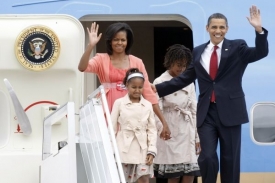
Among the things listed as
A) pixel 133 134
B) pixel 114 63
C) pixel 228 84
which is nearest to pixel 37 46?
pixel 114 63

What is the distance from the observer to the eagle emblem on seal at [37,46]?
645 cm

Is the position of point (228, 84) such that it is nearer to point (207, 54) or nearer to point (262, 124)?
point (207, 54)

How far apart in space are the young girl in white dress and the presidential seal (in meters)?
0.79

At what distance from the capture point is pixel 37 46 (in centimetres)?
645

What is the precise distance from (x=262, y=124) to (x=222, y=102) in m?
Result: 1.71

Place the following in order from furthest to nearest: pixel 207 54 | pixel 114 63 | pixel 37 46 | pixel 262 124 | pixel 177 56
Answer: pixel 262 124, pixel 177 56, pixel 37 46, pixel 114 63, pixel 207 54

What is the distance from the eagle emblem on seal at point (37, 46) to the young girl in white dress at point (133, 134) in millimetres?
842

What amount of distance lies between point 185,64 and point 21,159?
1.89m

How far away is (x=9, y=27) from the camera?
6.52 meters

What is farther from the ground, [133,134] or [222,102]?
[222,102]

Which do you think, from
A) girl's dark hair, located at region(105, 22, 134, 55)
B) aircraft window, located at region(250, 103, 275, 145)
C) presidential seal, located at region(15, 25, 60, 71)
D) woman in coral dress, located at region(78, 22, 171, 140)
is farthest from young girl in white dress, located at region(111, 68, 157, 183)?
aircraft window, located at region(250, 103, 275, 145)

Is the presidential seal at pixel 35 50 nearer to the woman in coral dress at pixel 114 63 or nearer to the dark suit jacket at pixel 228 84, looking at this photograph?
the woman in coral dress at pixel 114 63

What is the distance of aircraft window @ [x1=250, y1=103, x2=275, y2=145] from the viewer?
7.41 meters

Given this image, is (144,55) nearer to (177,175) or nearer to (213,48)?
(177,175)
